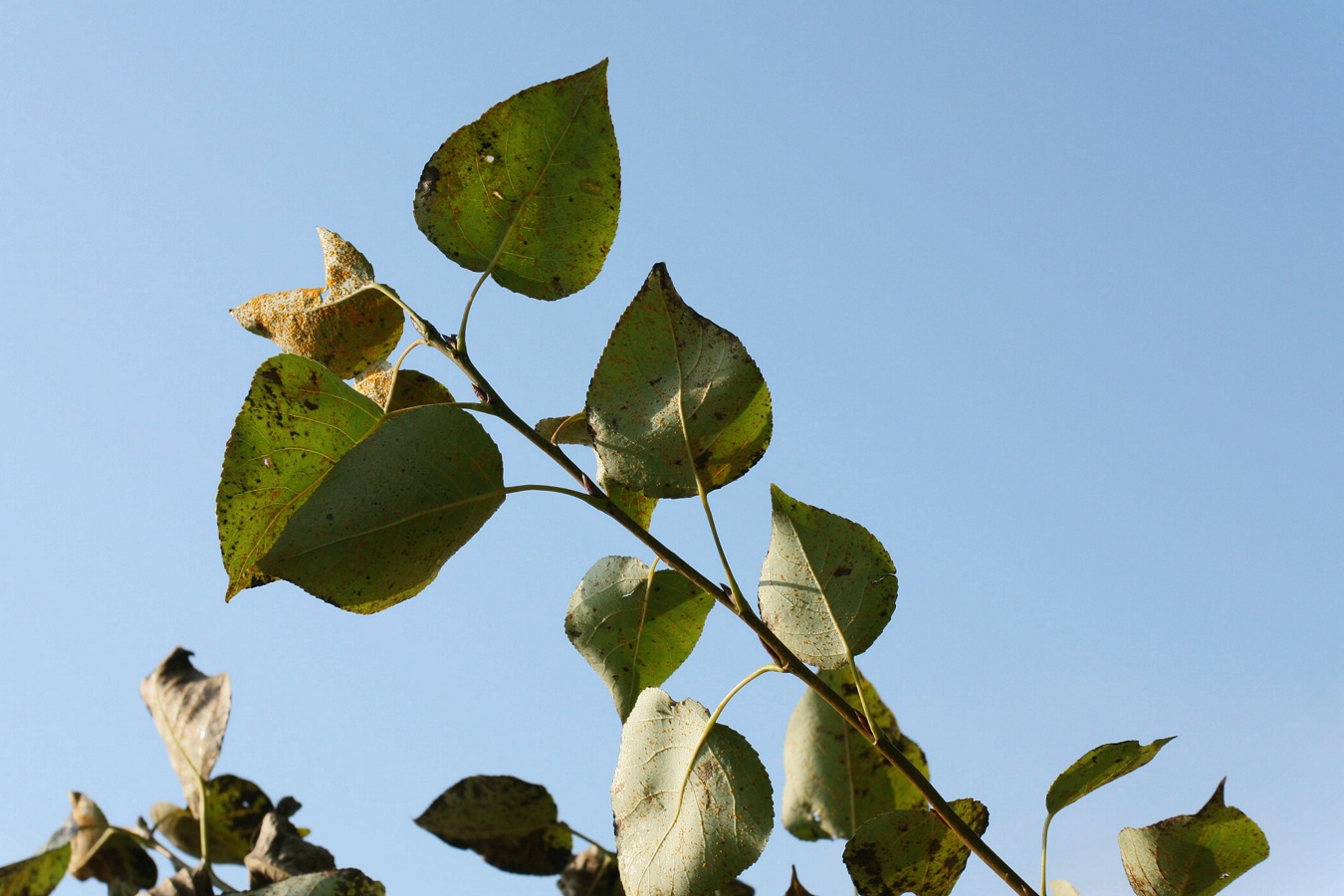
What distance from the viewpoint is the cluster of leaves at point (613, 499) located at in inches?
25.6

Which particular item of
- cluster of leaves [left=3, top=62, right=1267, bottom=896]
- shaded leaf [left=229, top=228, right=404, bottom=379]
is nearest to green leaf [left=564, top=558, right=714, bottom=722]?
cluster of leaves [left=3, top=62, right=1267, bottom=896]

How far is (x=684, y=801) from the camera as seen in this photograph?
26.9 inches

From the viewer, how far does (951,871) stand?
2.27 feet

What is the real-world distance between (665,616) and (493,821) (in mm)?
287

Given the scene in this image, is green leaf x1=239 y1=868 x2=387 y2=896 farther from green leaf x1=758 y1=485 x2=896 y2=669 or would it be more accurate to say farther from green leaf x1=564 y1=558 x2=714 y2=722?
green leaf x1=758 y1=485 x2=896 y2=669

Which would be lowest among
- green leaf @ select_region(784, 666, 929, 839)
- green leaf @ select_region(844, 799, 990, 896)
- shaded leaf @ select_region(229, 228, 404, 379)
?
green leaf @ select_region(844, 799, 990, 896)

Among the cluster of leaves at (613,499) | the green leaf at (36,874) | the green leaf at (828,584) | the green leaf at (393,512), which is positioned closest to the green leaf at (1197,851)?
the cluster of leaves at (613,499)

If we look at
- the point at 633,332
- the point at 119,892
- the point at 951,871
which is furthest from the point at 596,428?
the point at 119,892

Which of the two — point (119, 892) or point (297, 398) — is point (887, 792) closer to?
point (297, 398)

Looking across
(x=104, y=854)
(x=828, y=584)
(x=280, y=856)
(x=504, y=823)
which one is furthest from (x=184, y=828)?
(x=828, y=584)

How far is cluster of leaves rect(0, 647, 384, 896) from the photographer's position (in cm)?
92

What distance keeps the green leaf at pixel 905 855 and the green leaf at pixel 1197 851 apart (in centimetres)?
15

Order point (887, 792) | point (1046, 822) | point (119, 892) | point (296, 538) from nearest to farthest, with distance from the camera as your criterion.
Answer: point (296, 538) < point (1046, 822) < point (887, 792) < point (119, 892)

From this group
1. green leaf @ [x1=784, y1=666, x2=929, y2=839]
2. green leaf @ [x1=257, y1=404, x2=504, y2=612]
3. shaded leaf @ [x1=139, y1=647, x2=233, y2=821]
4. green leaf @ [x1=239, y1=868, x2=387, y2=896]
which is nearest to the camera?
green leaf @ [x1=257, y1=404, x2=504, y2=612]
